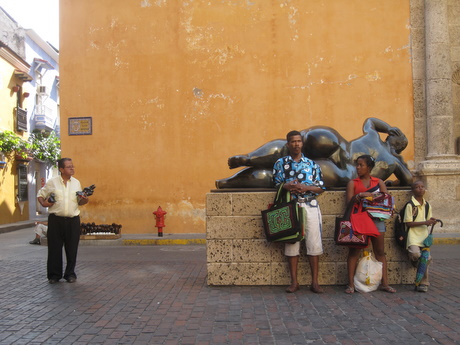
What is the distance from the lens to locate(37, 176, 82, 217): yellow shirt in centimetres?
632

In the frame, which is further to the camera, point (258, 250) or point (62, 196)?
point (62, 196)

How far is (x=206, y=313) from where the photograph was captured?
4.65 metres

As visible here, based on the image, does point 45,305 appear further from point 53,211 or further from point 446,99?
point 446,99

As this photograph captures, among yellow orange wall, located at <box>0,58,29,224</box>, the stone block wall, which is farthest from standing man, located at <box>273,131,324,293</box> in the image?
yellow orange wall, located at <box>0,58,29,224</box>

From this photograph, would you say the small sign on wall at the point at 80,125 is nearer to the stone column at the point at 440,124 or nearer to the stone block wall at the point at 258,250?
the stone block wall at the point at 258,250

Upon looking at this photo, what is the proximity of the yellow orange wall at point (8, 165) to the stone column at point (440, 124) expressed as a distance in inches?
660

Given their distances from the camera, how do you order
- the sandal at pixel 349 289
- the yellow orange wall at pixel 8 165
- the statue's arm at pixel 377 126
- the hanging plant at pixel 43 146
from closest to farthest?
the sandal at pixel 349 289
the statue's arm at pixel 377 126
the yellow orange wall at pixel 8 165
the hanging plant at pixel 43 146

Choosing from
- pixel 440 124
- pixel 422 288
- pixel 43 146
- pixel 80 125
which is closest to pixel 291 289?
pixel 422 288

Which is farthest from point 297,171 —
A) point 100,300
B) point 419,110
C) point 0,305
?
point 419,110

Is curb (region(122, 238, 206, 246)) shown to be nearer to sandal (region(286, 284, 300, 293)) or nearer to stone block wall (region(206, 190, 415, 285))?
stone block wall (region(206, 190, 415, 285))

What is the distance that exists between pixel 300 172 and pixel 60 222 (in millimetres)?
3257

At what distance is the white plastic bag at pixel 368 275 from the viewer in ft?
17.6

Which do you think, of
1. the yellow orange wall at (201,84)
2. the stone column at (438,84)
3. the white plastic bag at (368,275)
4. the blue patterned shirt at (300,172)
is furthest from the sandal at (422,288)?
the yellow orange wall at (201,84)

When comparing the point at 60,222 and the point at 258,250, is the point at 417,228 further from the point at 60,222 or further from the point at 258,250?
the point at 60,222
